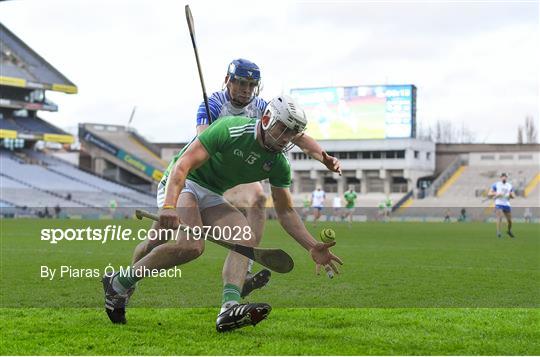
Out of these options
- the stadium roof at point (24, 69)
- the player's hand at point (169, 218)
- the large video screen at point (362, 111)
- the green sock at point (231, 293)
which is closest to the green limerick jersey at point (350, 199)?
the large video screen at point (362, 111)

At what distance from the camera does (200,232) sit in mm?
6609

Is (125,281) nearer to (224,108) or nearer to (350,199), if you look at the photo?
(224,108)

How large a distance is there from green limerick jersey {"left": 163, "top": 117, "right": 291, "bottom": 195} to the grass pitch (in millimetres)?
1250

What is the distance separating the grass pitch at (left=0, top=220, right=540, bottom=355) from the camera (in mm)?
5820

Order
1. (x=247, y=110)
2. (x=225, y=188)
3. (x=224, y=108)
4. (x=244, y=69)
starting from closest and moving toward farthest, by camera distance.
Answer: (x=225, y=188) → (x=244, y=69) → (x=247, y=110) → (x=224, y=108)

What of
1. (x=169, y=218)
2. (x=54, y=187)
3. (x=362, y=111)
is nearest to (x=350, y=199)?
(x=54, y=187)

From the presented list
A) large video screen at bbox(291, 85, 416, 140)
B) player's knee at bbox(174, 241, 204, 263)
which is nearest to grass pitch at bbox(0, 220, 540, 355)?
player's knee at bbox(174, 241, 204, 263)

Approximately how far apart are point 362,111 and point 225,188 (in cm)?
5887

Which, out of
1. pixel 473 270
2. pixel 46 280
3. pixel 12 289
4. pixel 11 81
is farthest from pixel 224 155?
pixel 11 81

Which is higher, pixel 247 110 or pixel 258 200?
pixel 247 110

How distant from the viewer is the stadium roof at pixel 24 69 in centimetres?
5709

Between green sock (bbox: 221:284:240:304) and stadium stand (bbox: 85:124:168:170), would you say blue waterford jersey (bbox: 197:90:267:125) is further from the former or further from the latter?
stadium stand (bbox: 85:124:168:170)

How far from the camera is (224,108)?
26.2 feet

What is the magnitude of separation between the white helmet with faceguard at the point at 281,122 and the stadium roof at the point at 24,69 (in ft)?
175
